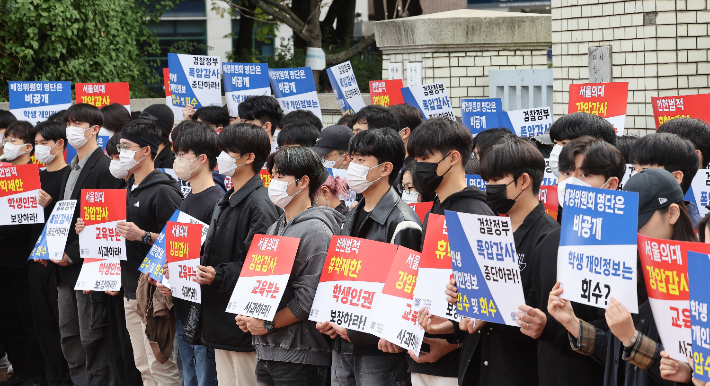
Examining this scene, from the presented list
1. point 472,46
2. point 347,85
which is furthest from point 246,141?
point 472,46

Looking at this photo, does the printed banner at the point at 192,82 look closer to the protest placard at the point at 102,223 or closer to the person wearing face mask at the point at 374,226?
the protest placard at the point at 102,223

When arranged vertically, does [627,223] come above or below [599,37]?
below

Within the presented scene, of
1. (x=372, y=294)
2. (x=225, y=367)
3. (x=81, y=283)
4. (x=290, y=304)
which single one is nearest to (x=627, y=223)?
(x=372, y=294)

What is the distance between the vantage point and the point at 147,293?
6203 mm

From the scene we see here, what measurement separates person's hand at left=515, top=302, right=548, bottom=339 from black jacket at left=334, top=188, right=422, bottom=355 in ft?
3.35

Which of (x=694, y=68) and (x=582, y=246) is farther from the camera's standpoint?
(x=694, y=68)

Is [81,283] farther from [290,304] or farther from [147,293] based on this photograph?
[290,304]

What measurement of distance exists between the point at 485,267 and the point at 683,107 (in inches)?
138

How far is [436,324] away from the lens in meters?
4.16

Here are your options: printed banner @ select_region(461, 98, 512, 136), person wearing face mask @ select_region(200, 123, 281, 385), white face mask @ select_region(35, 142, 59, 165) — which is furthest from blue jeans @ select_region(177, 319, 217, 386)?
printed banner @ select_region(461, 98, 512, 136)

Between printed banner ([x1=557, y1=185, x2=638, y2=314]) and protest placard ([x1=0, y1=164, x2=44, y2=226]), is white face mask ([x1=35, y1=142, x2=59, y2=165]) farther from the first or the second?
printed banner ([x1=557, y1=185, x2=638, y2=314])

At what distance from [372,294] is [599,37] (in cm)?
609

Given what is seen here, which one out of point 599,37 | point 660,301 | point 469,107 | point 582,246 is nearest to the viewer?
point 660,301

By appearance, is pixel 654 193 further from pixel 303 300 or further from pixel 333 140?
pixel 333 140
